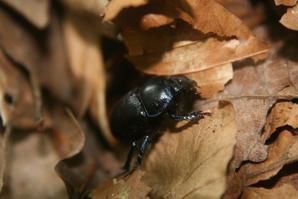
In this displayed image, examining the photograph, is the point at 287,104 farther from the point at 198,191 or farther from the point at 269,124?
the point at 198,191

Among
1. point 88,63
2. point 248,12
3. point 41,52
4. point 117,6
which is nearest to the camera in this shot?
point 117,6

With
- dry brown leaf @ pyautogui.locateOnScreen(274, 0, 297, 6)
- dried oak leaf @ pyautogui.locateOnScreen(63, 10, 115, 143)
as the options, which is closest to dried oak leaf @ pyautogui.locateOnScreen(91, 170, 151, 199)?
dried oak leaf @ pyautogui.locateOnScreen(63, 10, 115, 143)

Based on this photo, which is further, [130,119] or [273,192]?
[130,119]

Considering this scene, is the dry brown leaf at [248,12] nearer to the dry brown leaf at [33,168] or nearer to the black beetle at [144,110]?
the black beetle at [144,110]

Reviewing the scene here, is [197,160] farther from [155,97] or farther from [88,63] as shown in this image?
[88,63]

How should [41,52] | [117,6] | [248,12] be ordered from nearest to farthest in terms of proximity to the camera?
[117,6]
[248,12]
[41,52]

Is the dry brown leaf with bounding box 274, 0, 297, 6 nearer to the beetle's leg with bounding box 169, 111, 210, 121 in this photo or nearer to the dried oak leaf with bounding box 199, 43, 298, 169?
the dried oak leaf with bounding box 199, 43, 298, 169

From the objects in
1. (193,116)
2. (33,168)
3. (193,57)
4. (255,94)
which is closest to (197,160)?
(193,116)

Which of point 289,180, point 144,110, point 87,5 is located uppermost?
point 87,5

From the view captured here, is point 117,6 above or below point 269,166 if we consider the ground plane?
above
